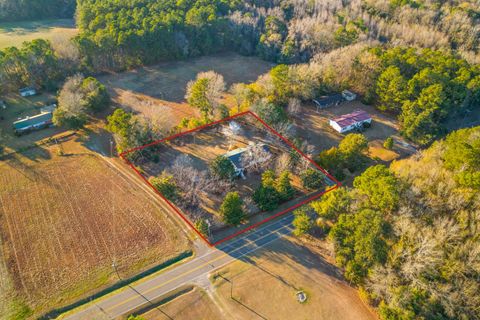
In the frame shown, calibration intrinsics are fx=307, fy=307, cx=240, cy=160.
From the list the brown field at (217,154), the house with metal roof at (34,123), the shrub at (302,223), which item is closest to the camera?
the shrub at (302,223)

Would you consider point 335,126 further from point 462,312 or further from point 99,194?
point 99,194

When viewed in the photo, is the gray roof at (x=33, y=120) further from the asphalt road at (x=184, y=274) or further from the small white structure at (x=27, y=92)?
the asphalt road at (x=184, y=274)

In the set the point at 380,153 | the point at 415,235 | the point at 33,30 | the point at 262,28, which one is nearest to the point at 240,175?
the point at 415,235

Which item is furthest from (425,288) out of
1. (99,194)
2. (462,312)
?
(99,194)

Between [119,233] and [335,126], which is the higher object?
[335,126]

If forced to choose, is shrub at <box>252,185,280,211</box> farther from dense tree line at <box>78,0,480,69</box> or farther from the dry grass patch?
dense tree line at <box>78,0,480,69</box>

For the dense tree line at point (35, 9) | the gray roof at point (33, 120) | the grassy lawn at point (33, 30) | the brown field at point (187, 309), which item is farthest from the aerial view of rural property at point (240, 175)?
the dense tree line at point (35, 9)
